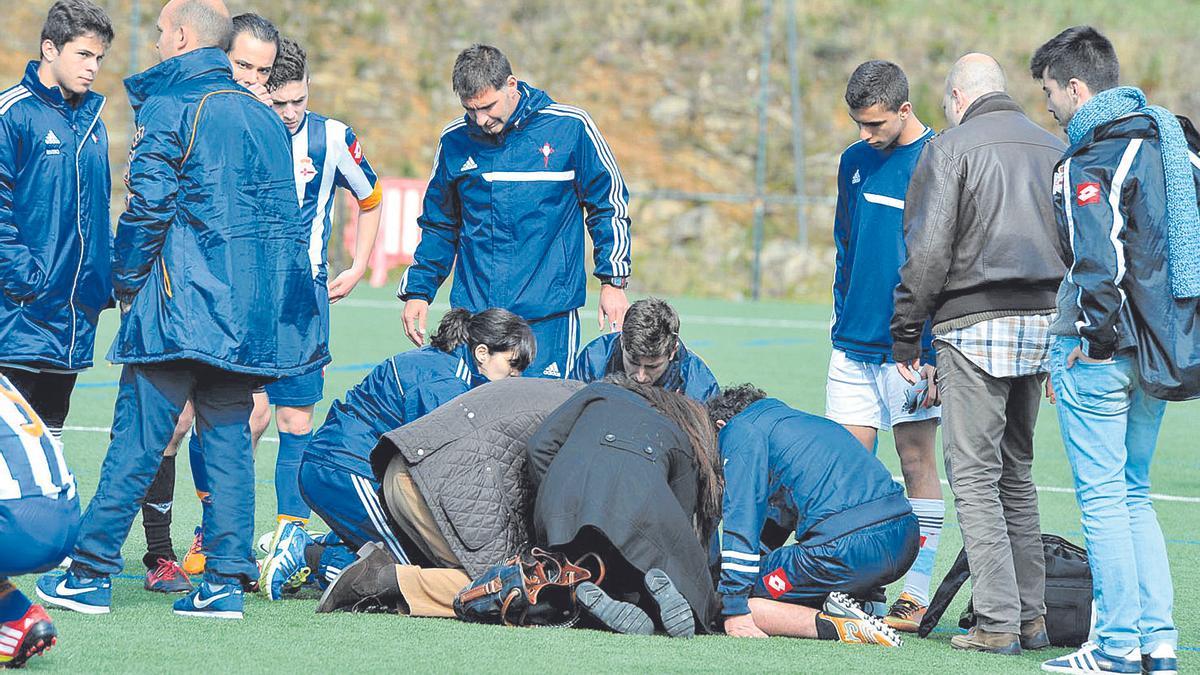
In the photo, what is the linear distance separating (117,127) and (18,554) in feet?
87.8

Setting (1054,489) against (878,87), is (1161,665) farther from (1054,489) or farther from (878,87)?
(1054,489)

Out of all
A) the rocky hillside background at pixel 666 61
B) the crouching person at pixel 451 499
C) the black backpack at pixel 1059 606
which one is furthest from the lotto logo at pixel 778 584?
the rocky hillside background at pixel 666 61

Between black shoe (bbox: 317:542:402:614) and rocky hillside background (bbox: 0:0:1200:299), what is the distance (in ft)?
75.4

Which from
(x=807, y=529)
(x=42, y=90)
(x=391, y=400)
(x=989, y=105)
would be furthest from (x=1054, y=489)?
(x=42, y=90)

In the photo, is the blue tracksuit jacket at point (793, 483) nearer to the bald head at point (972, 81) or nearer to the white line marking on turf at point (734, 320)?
the bald head at point (972, 81)

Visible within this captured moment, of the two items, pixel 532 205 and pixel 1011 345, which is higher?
pixel 532 205

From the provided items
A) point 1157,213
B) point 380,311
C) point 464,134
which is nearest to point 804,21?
point 380,311

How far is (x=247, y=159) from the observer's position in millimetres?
5207

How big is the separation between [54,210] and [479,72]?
5.82ft

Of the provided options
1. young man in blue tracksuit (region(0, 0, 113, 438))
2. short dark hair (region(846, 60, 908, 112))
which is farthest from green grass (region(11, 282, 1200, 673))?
short dark hair (region(846, 60, 908, 112))

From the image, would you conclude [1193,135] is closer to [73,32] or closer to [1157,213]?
[1157,213]

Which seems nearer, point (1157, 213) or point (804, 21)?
point (1157, 213)

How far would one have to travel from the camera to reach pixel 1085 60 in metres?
4.81

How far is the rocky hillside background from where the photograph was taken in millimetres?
30406
